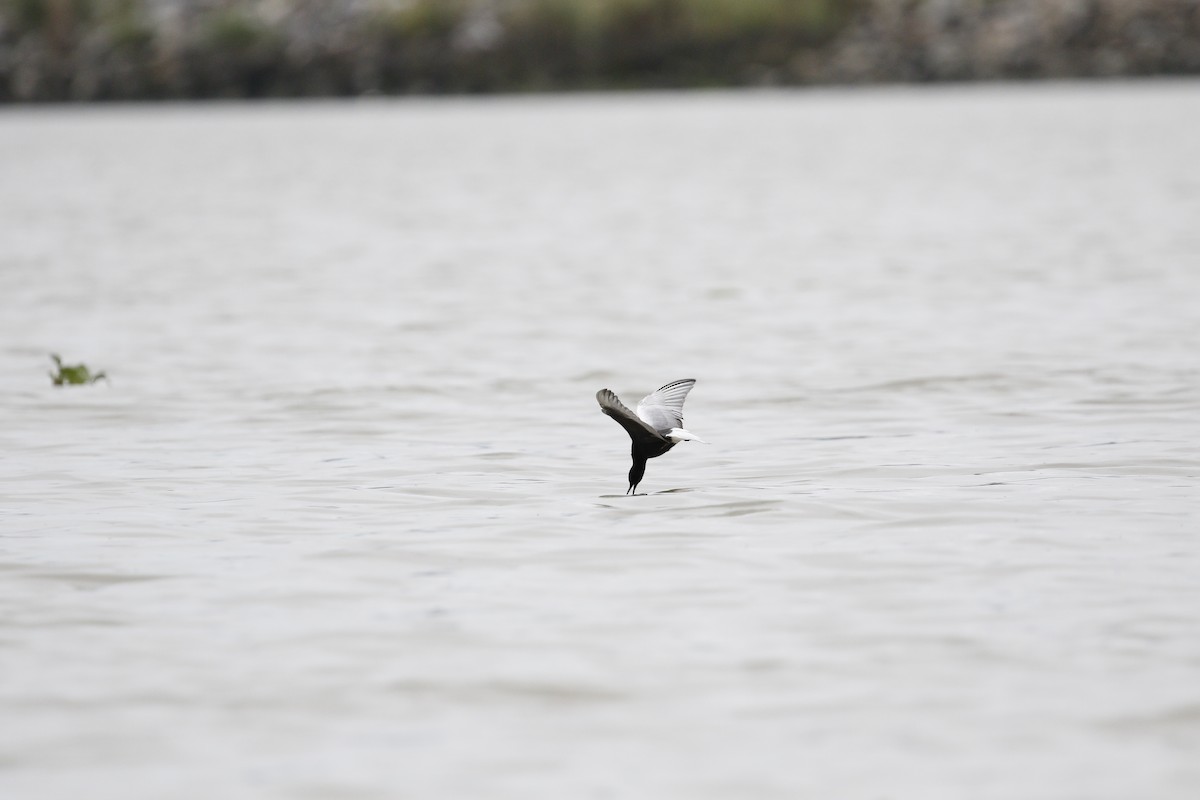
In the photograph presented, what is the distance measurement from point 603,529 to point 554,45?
15321 centimetres

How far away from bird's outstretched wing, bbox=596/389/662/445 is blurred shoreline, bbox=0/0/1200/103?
14495 cm

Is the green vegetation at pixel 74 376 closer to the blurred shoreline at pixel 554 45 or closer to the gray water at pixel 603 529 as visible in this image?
Result: the gray water at pixel 603 529

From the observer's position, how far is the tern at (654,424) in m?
10.1

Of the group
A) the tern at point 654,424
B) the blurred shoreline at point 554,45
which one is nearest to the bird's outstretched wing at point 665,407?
the tern at point 654,424

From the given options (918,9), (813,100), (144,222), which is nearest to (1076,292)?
(144,222)

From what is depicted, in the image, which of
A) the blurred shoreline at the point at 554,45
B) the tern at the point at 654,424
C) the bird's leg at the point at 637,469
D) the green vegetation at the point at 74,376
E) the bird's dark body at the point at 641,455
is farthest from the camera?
the blurred shoreline at the point at 554,45

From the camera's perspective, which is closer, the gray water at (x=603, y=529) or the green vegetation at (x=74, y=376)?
the gray water at (x=603, y=529)

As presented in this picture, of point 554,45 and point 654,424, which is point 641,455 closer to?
point 654,424

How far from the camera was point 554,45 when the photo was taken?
6319 inches

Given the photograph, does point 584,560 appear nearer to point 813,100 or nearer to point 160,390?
point 160,390

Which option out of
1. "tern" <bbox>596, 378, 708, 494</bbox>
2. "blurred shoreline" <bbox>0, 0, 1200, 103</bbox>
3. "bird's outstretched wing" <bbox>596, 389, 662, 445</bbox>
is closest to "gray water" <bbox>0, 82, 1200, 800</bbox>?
"tern" <bbox>596, 378, 708, 494</bbox>

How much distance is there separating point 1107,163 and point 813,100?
91737 millimetres

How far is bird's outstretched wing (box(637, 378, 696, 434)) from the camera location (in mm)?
10742

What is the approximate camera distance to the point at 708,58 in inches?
6294
